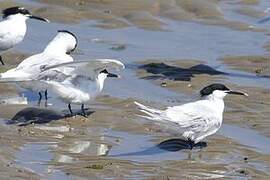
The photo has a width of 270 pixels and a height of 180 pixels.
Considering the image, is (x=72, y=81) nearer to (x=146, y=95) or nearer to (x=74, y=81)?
(x=74, y=81)

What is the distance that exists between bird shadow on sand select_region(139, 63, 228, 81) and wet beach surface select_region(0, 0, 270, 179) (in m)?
0.01

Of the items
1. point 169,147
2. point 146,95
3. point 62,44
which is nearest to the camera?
point 169,147

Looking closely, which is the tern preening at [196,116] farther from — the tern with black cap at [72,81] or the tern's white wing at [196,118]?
the tern with black cap at [72,81]

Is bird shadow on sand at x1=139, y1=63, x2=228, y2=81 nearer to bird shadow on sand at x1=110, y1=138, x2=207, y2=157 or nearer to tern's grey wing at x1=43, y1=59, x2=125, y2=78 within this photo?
tern's grey wing at x1=43, y1=59, x2=125, y2=78

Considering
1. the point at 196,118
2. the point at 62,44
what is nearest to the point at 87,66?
the point at 62,44

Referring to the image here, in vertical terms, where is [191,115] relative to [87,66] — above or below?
below

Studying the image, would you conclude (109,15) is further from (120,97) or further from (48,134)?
(48,134)

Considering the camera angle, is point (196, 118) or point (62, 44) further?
point (62, 44)

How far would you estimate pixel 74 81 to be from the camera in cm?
1101

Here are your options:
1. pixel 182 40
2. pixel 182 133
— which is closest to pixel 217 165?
pixel 182 133

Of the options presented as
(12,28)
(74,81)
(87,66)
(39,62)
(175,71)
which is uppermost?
(87,66)

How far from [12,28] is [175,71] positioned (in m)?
2.27

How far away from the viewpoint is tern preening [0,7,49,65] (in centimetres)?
1367

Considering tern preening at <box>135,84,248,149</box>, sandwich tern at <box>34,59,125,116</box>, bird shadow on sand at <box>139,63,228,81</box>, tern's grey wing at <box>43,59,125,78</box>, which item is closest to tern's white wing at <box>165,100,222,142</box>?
tern preening at <box>135,84,248,149</box>
